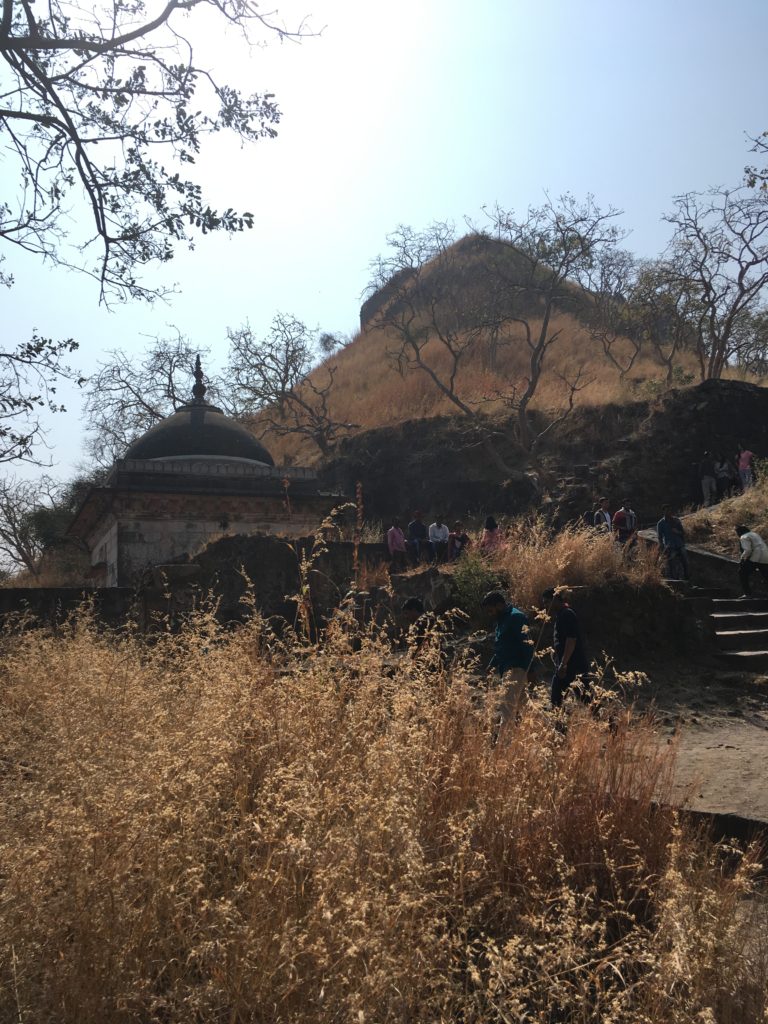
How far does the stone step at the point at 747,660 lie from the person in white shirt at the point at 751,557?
194cm

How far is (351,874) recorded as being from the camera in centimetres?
270

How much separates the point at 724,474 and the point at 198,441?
41.3 feet

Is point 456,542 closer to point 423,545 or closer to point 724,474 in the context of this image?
point 423,545

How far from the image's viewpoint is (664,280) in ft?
92.3

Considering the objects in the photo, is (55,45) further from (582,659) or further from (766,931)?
(766,931)

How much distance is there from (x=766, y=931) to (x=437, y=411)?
30.1m

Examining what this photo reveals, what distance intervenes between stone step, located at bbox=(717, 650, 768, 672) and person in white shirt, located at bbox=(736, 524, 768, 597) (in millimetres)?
1939

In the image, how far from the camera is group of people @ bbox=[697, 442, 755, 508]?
1959 cm

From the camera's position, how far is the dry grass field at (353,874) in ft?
8.16

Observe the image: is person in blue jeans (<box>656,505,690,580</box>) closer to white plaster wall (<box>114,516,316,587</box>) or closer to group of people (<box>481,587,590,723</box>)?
group of people (<box>481,587,590,723</box>)

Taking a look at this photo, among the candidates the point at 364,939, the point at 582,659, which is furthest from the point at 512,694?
the point at 364,939

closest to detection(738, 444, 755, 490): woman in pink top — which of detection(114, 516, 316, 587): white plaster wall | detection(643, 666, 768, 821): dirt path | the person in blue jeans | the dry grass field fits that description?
the person in blue jeans

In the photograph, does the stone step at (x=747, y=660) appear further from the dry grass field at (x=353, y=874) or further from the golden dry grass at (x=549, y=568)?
the dry grass field at (x=353, y=874)

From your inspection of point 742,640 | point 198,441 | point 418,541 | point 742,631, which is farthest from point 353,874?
point 198,441
